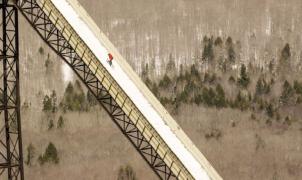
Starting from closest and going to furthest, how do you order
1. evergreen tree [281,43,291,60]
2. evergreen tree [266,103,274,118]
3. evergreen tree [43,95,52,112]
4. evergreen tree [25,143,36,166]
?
evergreen tree [25,143,36,166] < evergreen tree [266,103,274,118] < evergreen tree [43,95,52,112] < evergreen tree [281,43,291,60]

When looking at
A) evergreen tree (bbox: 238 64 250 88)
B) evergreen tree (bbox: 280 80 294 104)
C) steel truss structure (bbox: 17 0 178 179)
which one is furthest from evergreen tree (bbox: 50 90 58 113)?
steel truss structure (bbox: 17 0 178 179)

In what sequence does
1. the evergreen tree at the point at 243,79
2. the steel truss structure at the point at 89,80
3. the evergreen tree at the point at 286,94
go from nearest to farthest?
the steel truss structure at the point at 89,80 → the evergreen tree at the point at 286,94 → the evergreen tree at the point at 243,79

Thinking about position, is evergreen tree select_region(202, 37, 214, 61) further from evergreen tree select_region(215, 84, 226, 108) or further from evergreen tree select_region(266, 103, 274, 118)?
evergreen tree select_region(266, 103, 274, 118)

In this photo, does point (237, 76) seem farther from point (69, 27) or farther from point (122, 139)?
point (69, 27)

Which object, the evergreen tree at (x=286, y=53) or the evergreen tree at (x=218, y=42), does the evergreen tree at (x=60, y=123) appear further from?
the evergreen tree at (x=286, y=53)

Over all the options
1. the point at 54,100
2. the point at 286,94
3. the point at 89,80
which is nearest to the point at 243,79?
the point at 286,94

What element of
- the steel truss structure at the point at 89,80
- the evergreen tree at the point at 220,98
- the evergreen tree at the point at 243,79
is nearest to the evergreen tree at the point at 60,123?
the evergreen tree at the point at 220,98

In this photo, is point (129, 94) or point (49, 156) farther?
point (49, 156)

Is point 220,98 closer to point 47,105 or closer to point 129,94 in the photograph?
point 47,105
